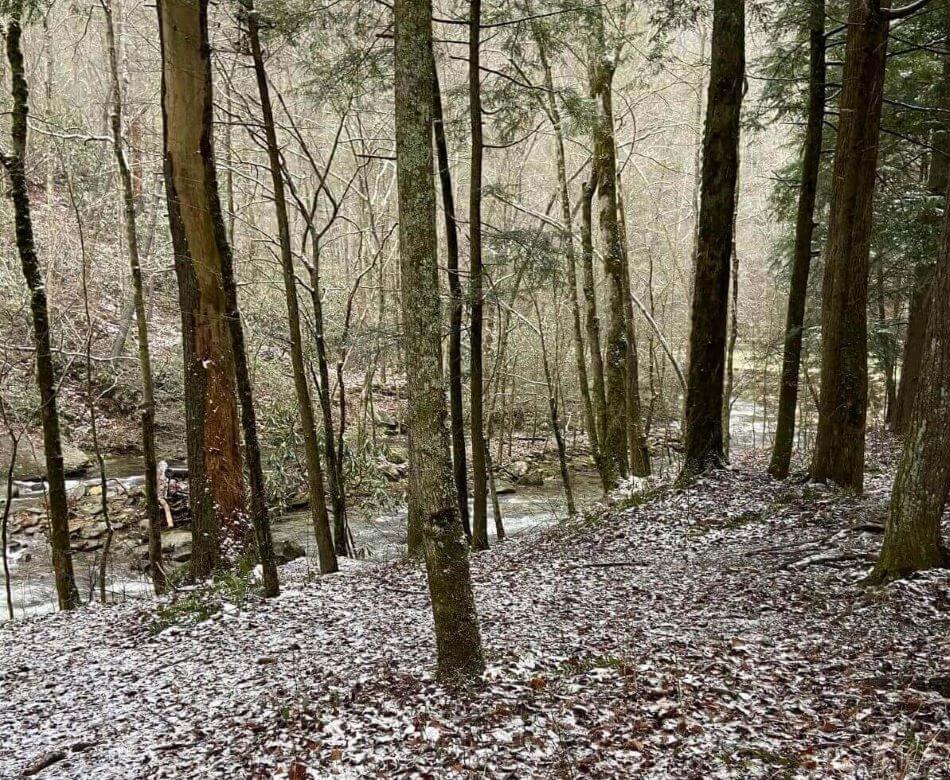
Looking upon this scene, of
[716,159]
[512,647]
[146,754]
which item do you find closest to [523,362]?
[716,159]

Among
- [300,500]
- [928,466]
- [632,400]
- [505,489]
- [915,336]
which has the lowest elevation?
[505,489]

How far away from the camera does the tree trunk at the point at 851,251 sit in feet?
→ 24.0

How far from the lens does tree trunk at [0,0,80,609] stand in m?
7.25

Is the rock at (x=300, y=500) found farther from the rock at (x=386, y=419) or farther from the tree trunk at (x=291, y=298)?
the tree trunk at (x=291, y=298)

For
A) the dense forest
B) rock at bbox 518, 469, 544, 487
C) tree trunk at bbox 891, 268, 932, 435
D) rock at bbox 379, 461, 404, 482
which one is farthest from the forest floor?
rock at bbox 518, 469, 544, 487

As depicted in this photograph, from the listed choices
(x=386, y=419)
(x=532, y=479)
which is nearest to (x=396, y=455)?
(x=386, y=419)

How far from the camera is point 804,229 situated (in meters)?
8.86

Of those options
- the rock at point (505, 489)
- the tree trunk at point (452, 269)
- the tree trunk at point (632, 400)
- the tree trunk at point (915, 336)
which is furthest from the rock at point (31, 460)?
the tree trunk at point (915, 336)

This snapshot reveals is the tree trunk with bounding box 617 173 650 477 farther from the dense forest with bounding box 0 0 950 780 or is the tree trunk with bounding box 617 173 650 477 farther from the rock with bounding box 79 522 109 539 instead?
the rock with bounding box 79 522 109 539

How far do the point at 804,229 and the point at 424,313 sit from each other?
7072mm

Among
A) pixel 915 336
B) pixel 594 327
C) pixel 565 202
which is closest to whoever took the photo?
pixel 594 327

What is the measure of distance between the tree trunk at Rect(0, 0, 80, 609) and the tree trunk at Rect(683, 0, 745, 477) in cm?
858

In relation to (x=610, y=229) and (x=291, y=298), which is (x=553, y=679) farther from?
(x=610, y=229)

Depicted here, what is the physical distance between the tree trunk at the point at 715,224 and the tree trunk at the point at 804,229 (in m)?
0.90
